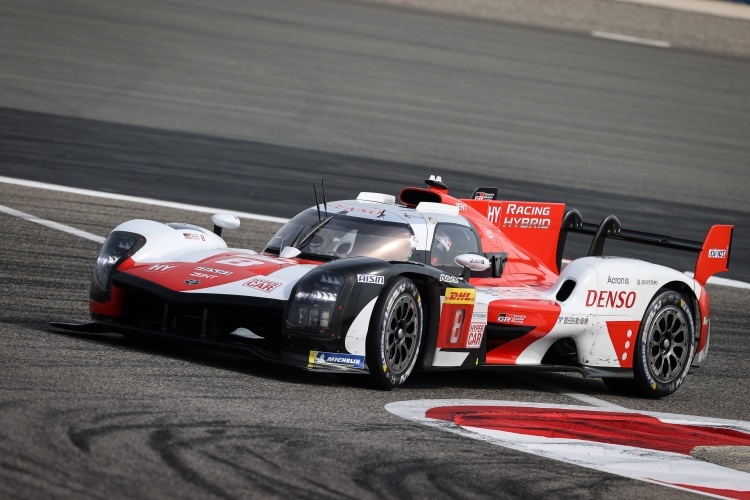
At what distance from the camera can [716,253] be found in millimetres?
11430

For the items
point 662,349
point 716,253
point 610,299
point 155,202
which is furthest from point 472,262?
point 155,202

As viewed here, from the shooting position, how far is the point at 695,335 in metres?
10.6

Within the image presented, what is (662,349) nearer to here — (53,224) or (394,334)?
(394,334)

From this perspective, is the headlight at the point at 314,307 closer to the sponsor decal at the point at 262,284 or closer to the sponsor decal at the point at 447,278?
the sponsor decal at the point at 262,284

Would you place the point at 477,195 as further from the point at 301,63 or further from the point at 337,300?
the point at 301,63

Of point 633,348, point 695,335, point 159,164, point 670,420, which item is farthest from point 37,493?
point 159,164

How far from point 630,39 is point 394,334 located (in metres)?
46.6

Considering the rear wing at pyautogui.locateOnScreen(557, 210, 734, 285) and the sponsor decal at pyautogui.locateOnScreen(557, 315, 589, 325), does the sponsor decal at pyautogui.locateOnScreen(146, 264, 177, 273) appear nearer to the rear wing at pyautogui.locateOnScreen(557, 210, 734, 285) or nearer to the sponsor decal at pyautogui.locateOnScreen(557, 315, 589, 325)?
the sponsor decal at pyautogui.locateOnScreen(557, 315, 589, 325)

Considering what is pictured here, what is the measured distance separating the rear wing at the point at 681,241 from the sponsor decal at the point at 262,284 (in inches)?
141

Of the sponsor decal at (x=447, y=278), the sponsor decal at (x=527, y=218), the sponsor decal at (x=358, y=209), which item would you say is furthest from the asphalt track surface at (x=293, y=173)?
the sponsor decal at (x=527, y=218)

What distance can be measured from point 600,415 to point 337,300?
6.77 ft

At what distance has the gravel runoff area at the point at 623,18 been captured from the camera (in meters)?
54.7

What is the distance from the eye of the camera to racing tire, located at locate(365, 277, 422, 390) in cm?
844

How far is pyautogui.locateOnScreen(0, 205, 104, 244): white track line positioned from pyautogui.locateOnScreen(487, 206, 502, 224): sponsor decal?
4.45 m
